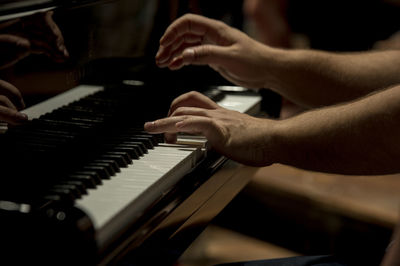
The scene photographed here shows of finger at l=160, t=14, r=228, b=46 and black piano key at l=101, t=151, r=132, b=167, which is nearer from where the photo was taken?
black piano key at l=101, t=151, r=132, b=167

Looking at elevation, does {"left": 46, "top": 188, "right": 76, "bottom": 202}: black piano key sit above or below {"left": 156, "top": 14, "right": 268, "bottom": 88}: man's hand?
below

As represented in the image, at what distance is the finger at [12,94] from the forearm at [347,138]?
52 cm

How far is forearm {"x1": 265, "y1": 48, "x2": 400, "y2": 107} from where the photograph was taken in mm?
1474

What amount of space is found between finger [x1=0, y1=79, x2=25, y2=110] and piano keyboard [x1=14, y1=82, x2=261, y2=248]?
26 millimetres

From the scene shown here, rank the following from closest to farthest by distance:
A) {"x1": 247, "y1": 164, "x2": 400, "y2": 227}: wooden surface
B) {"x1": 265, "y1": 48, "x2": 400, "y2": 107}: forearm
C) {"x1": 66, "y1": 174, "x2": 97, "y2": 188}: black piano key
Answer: {"x1": 66, "y1": 174, "x2": 97, "y2": 188}: black piano key < {"x1": 265, "y1": 48, "x2": 400, "y2": 107}: forearm < {"x1": 247, "y1": 164, "x2": 400, "y2": 227}: wooden surface

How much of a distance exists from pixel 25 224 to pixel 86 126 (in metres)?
0.36

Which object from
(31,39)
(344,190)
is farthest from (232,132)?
(344,190)

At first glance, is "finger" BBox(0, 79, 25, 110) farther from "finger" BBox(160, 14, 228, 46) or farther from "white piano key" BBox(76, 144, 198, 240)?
"finger" BBox(160, 14, 228, 46)

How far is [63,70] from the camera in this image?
1050mm

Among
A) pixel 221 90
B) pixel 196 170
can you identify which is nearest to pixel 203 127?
pixel 196 170

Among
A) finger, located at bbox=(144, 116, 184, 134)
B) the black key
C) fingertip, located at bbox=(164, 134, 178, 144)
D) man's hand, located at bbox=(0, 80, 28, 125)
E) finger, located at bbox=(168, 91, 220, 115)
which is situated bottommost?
fingertip, located at bbox=(164, 134, 178, 144)

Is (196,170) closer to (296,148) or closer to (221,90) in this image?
(296,148)

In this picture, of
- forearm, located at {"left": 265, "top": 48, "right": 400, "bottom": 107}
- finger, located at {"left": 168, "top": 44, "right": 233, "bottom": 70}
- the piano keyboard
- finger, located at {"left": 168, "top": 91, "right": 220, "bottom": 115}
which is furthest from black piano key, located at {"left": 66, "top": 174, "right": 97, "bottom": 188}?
forearm, located at {"left": 265, "top": 48, "right": 400, "bottom": 107}

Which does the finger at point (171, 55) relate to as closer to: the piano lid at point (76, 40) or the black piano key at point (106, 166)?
the piano lid at point (76, 40)
